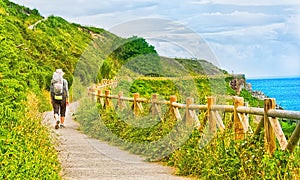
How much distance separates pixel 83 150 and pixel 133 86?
7.66 m

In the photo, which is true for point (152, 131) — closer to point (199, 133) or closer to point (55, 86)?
point (199, 133)

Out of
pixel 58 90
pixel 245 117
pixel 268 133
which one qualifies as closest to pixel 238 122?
pixel 245 117

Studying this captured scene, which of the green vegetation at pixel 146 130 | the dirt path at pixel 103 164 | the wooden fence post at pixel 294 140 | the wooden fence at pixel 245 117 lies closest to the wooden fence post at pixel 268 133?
the wooden fence at pixel 245 117

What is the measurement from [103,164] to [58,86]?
6516 millimetres

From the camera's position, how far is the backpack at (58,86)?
60.5ft

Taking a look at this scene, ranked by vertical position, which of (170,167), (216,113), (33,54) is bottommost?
(170,167)

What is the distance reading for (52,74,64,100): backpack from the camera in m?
18.5

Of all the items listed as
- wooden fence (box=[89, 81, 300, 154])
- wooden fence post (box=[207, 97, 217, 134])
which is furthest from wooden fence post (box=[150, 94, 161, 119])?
wooden fence post (box=[207, 97, 217, 134])

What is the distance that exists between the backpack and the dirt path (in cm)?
244

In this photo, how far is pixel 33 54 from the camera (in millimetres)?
38438

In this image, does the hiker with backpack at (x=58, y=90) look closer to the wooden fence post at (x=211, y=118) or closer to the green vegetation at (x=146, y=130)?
the green vegetation at (x=146, y=130)

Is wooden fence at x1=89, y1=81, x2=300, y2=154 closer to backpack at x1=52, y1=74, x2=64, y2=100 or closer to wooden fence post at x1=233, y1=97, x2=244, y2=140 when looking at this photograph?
wooden fence post at x1=233, y1=97, x2=244, y2=140

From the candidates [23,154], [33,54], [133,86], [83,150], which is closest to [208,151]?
[23,154]

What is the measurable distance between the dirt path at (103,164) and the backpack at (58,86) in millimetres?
2436
